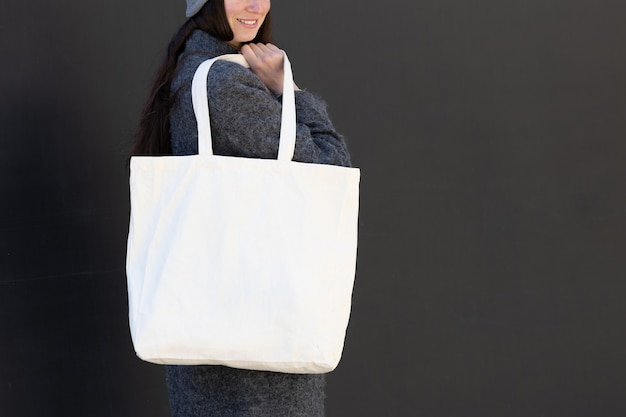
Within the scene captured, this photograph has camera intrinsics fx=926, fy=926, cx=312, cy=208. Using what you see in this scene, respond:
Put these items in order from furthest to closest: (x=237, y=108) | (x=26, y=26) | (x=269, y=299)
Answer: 1. (x=26, y=26)
2. (x=237, y=108)
3. (x=269, y=299)

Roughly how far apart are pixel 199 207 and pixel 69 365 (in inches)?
43.2

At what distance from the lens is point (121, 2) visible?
2.63 meters

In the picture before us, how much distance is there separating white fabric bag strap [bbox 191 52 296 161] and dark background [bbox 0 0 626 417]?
2.85ft

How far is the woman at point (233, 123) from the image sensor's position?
1815 millimetres

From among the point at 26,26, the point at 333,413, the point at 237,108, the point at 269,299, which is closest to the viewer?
the point at 269,299

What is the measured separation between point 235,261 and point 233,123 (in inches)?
11.1

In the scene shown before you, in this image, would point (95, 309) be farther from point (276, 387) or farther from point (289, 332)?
point (289, 332)

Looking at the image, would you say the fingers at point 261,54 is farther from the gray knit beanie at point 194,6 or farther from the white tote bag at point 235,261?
the white tote bag at point 235,261

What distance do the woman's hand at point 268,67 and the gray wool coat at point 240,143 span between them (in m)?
0.05

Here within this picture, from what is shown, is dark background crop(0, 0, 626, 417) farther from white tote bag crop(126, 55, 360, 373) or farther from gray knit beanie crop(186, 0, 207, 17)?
white tote bag crop(126, 55, 360, 373)

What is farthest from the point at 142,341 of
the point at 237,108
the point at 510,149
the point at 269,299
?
the point at 510,149

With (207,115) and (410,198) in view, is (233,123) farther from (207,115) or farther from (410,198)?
(410,198)

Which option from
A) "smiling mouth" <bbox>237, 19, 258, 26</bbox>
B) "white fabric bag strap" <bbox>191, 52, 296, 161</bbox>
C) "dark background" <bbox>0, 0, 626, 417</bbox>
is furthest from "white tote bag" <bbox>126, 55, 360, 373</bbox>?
"dark background" <bbox>0, 0, 626, 417</bbox>

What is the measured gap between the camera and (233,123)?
71.3 inches
